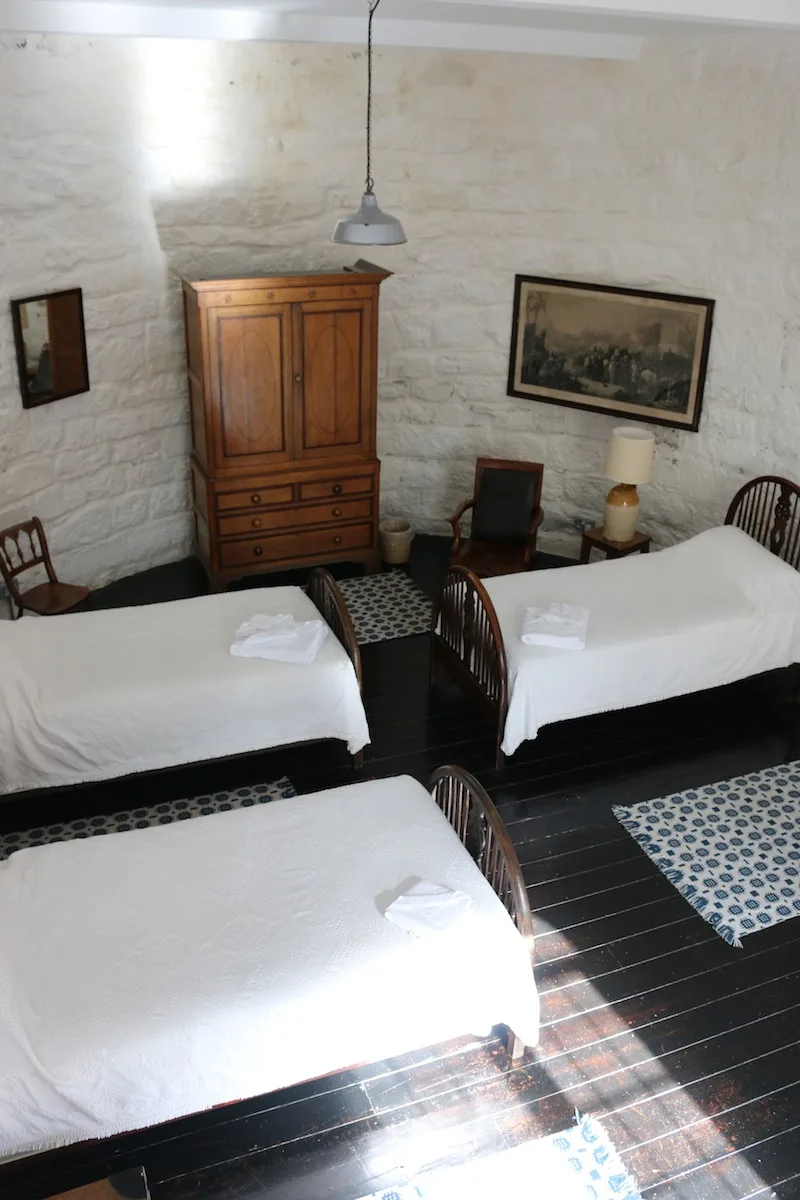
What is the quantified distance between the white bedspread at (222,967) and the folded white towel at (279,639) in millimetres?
1227

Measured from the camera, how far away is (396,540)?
7805 mm

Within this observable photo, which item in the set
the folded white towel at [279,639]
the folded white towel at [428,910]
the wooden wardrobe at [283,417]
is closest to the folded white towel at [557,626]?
the folded white towel at [279,639]

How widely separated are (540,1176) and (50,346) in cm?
541

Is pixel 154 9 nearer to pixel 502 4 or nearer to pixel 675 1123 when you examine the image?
pixel 502 4

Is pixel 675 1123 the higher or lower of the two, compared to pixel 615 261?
lower

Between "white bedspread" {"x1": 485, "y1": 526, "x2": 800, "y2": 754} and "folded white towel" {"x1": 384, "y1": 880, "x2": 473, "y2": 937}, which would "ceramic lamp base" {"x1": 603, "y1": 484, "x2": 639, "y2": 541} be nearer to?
"white bedspread" {"x1": 485, "y1": 526, "x2": 800, "y2": 754}

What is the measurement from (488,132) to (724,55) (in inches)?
65.5

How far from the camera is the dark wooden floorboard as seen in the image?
3.57 metres

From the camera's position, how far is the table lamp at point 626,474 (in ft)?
22.7

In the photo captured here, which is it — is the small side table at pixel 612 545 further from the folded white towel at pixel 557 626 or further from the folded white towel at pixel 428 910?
the folded white towel at pixel 428 910

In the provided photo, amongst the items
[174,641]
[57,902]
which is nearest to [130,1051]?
[57,902]

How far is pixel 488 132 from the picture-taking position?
7.38m

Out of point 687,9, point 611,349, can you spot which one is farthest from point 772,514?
point 687,9

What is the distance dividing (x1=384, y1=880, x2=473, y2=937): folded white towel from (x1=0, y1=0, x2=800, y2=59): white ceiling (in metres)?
3.81
